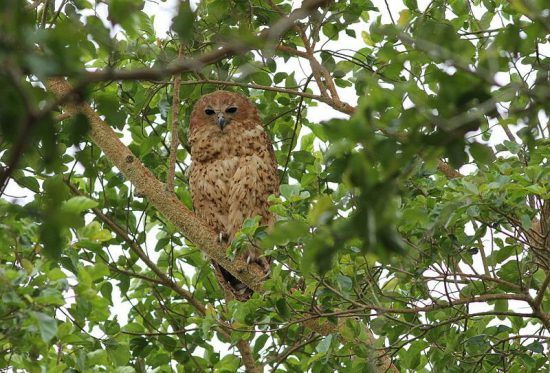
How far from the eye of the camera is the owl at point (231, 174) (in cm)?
669

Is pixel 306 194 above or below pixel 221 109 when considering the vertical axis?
below

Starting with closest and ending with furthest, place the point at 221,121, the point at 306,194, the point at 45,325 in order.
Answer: the point at 45,325 → the point at 306,194 → the point at 221,121

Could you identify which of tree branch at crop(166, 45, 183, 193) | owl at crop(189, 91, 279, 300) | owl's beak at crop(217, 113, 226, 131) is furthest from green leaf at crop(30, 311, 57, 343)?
owl's beak at crop(217, 113, 226, 131)

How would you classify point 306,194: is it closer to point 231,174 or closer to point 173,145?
point 173,145

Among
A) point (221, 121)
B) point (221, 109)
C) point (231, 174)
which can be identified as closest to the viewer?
point (231, 174)

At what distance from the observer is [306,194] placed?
4.28 meters

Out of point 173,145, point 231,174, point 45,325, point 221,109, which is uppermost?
point 221,109

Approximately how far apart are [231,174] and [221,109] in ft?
2.30

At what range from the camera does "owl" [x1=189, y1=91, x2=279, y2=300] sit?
6.69m

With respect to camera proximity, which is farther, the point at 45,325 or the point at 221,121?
the point at 221,121

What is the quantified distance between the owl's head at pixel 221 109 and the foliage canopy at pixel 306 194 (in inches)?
4.7

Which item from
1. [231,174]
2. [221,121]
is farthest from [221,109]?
[231,174]

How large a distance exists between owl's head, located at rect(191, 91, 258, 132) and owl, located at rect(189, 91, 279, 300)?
0.01 metres

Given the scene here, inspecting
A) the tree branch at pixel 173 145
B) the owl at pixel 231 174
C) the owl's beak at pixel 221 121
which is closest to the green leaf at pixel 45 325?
the tree branch at pixel 173 145
